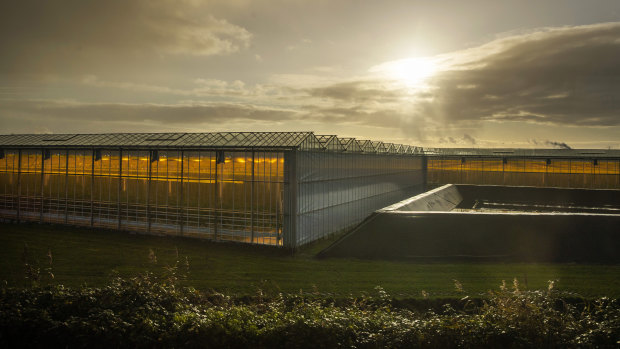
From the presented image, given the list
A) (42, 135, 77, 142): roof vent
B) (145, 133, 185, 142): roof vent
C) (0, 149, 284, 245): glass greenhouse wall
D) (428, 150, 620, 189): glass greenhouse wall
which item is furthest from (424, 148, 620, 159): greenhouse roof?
(42, 135, 77, 142): roof vent

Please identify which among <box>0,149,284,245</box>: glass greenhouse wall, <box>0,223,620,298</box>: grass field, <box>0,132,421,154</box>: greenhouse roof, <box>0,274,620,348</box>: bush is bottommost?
<box>0,223,620,298</box>: grass field

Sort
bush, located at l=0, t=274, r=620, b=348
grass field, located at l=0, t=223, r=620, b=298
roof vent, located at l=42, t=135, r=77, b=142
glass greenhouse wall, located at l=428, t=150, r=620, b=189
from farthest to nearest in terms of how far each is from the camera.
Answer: glass greenhouse wall, located at l=428, t=150, r=620, b=189 → roof vent, located at l=42, t=135, r=77, b=142 → grass field, located at l=0, t=223, r=620, b=298 → bush, located at l=0, t=274, r=620, b=348

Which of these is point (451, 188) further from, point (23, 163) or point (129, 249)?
point (23, 163)

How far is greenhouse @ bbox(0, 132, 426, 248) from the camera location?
20922 millimetres

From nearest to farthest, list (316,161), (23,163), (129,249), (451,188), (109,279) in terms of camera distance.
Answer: (109,279) < (129,249) < (316,161) < (23,163) < (451,188)

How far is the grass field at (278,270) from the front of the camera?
14055mm

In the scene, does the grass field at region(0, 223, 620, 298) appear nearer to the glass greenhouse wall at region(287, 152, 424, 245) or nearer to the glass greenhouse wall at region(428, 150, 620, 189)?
the glass greenhouse wall at region(287, 152, 424, 245)

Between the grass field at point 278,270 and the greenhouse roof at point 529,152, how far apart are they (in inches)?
1354

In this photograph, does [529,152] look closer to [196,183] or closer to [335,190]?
[335,190]

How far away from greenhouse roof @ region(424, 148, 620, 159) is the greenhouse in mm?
24236

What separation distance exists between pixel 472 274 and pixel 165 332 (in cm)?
1102

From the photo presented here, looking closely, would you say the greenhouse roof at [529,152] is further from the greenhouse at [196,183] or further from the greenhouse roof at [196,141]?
the greenhouse at [196,183]

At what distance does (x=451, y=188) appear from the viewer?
44406 mm

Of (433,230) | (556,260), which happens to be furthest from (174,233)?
(556,260)
